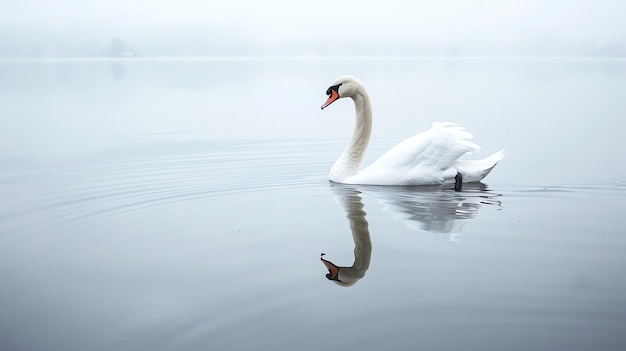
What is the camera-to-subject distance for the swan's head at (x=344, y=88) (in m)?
10.5

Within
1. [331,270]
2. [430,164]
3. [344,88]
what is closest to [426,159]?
[430,164]

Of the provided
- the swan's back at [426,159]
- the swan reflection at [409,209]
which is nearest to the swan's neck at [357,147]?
the swan reflection at [409,209]

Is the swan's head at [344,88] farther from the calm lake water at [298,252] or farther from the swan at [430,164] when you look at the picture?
the swan at [430,164]

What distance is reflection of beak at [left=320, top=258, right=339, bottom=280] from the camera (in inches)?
228

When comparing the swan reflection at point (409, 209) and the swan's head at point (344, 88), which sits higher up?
the swan's head at point (344, 88)

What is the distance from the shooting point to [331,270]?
597 centimetres

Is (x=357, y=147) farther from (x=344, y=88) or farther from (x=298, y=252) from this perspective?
(x=298, y=252)

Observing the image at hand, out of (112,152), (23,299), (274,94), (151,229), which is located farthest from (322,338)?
(274,94)

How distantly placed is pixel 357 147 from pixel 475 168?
68.7 inches

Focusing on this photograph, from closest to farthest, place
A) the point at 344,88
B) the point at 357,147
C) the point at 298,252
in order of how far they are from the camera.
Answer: the point at 298,252 < the point at 357,147 < the point at 344,88

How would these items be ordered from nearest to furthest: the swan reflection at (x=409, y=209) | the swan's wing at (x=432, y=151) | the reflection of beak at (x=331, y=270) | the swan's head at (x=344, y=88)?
1. the reflection of beak at (x=331, y=270)
2. the swan reflection at (x=409, y=209)
3. the swan's wing at (x=432, y=151)
4. the swan's head at (x=344, y=88)

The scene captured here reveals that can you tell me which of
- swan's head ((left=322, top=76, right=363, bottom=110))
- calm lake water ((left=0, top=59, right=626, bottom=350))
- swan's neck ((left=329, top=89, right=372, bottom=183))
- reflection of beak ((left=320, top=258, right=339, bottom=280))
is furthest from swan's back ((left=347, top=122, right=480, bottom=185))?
reflection of beak ((left=320, top=258, right=339, bottom=280))

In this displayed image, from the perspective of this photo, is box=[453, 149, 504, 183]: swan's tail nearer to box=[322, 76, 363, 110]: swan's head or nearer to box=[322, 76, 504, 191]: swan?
box=[322, 76, 504, 191]: swan

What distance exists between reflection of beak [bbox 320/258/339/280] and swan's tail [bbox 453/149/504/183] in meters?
3.86
